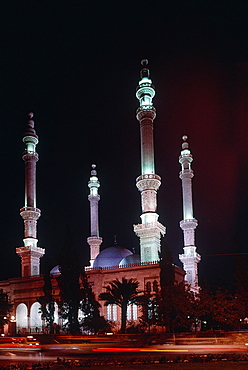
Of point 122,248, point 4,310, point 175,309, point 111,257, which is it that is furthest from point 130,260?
point 175,309

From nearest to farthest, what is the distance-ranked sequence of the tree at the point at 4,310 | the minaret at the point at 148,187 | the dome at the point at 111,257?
the tree at the point at 4,310
the minaret at the point at 148,187
the dome at the point at 111,257

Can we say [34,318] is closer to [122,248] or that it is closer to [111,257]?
[111,257]

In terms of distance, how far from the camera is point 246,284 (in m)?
42.9

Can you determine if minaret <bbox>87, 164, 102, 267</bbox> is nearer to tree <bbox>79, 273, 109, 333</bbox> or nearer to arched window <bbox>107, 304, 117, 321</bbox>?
arched window <bbox>107, 304, 117, 321</bbox>

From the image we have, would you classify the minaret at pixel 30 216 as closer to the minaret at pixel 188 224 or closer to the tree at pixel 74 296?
the tree at pixel 74 296

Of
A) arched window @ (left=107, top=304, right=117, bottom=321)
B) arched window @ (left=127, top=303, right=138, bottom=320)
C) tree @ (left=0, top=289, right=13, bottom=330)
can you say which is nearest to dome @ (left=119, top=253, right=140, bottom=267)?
arched window @ (left=107, top=304, right=117, bottom=321)

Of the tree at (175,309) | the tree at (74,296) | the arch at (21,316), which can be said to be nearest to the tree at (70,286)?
the tree at (74,296)

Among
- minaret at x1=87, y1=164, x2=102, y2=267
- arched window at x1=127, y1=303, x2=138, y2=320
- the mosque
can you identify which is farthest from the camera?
minaret at x1=87, y1=164, x2=102, y2=267

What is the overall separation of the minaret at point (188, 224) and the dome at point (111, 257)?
8.72 m

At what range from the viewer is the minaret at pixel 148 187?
4769 cm

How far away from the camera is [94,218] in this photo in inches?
2532

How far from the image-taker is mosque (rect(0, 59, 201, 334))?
4634cm

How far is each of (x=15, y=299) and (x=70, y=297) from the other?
1661cm

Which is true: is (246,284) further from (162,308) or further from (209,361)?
(209,361)
